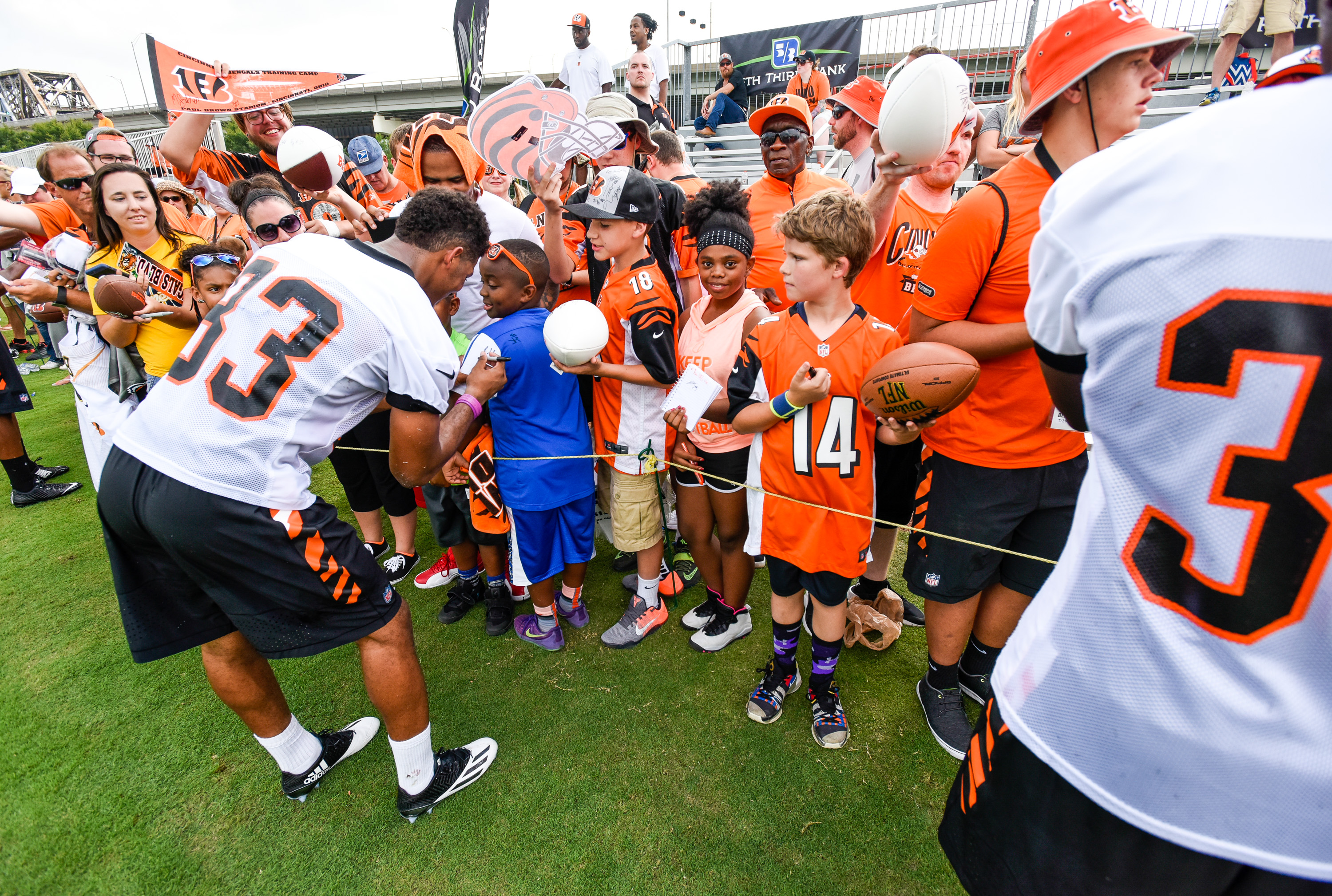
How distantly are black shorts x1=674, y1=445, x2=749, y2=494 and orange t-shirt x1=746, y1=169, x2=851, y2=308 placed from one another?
3.82 feet

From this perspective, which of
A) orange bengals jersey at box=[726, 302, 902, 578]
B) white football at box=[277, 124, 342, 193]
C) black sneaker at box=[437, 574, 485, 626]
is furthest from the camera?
black sneaker at box=[437, 574, 485, 626]

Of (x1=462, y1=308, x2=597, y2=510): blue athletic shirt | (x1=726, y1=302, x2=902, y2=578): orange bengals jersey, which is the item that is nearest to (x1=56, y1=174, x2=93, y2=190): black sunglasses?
(x1=462, y1=308, x2=597, y2=510): blue athletic shirt

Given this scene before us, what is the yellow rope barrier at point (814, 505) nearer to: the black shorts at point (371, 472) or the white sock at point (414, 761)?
the black shorts at point (371, 472)

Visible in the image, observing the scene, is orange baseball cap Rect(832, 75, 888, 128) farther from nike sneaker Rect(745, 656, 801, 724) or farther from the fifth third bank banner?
the fifth third bank banner

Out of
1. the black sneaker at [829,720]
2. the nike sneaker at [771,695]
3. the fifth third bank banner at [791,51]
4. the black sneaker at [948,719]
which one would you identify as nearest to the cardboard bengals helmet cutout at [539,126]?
the nike sneaker at [771,695]

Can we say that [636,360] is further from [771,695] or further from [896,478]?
[771,695]

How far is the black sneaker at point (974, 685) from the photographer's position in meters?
2.77

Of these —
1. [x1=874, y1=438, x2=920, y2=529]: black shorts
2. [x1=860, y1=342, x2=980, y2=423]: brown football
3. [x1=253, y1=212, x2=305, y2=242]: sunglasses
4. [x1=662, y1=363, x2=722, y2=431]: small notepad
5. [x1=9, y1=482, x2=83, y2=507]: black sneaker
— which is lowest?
[x1=9, y1=482, x2=83, y2=507]: black sneaker

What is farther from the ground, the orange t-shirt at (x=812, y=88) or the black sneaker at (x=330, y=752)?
the orange t-shirt at (x=812, y=88)

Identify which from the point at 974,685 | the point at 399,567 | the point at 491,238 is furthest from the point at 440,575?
the point at 974,685

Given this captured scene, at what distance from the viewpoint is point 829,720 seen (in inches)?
105

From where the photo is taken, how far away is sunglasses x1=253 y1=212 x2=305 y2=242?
3658 millimetres

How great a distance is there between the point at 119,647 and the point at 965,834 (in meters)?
4.27

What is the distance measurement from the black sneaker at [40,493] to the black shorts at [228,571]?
4457mm
